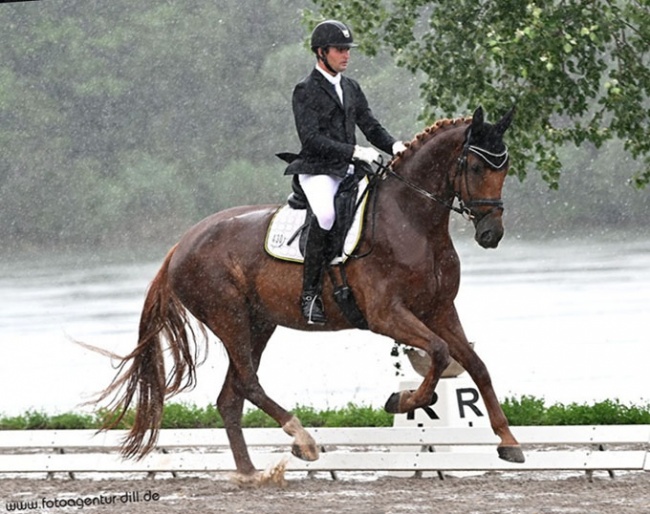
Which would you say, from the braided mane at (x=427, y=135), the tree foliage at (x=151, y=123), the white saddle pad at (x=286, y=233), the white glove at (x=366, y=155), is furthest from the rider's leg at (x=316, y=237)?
the tree foliage at (x=151, y=123)

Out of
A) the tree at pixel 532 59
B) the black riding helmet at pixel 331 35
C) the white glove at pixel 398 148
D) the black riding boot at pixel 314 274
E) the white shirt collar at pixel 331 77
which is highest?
the tree at pixel 532 59

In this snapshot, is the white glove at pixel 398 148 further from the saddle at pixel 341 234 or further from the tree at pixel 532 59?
the tree at pixel 532 59

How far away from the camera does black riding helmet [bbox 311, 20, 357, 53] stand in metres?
6.98

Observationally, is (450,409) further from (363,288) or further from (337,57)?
(337,57)

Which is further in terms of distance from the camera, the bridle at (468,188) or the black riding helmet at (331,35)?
the black riding helmet at (331,35)

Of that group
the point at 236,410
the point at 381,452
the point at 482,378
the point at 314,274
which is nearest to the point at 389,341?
the point at 236,410

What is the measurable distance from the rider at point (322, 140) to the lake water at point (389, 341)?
3.19m

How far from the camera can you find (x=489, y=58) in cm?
876

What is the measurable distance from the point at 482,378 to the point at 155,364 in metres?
2.11

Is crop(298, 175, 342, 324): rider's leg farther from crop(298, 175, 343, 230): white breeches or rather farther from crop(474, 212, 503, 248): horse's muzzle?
crop(474, 212, 503, 248): horse's muzzle

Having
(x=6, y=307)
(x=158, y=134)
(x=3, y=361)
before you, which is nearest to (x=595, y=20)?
(x=3, y=361)

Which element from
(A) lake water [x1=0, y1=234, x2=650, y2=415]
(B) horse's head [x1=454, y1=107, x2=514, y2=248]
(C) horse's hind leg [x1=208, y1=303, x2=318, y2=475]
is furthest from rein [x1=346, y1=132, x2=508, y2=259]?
(A) lake water [x1=0, y1=234, x2=650, y2=415]

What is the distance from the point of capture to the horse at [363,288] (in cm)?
667

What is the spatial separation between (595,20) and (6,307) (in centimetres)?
2180
